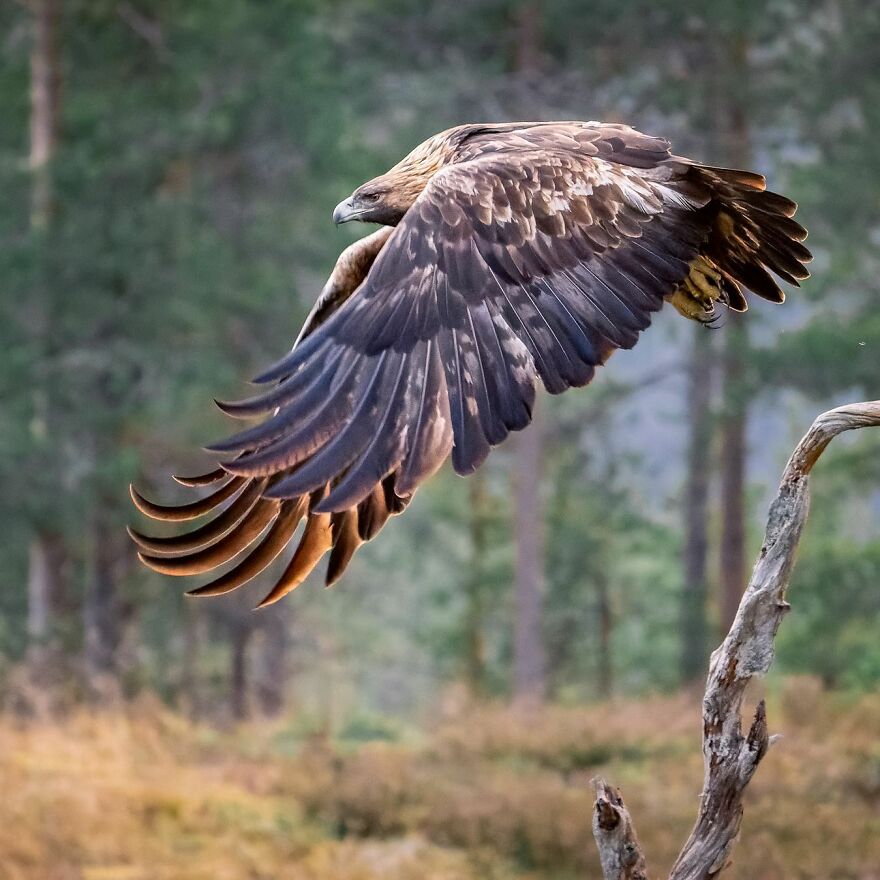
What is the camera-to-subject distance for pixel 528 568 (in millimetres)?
16359

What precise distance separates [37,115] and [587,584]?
35.2 feet

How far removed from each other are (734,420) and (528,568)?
3.00m

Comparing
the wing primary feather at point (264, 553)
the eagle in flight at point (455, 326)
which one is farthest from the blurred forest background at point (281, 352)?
the eagle in flight at point (455, 326)

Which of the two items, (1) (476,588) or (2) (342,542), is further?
(1) (476,588)

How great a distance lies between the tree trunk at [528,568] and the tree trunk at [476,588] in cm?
256

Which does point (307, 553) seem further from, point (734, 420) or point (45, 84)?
point (734, 420)

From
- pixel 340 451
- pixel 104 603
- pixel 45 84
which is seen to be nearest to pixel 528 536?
pixel 104 603

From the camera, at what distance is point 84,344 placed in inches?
521

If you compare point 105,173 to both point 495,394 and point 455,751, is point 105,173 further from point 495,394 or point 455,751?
point 495,394

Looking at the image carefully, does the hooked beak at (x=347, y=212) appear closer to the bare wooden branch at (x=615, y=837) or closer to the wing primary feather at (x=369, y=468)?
the wing primary feather at (x=369, y=468)

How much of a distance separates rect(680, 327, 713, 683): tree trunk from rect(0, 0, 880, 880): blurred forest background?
0.04 metres

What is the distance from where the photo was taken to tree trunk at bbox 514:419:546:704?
16.0m

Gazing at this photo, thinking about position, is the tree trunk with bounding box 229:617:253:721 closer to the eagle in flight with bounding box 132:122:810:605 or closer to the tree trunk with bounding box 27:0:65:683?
the tree trunk with bounding box 27:0:65:683

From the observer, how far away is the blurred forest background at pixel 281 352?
30.3 feet
